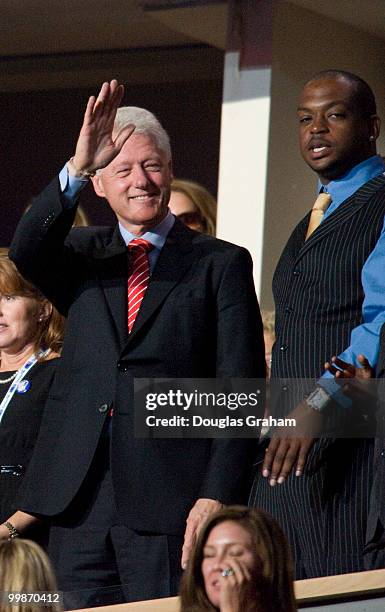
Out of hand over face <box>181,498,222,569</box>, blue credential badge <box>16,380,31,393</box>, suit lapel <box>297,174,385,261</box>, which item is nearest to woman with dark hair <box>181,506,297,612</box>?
hand over face <box>181,498,222,569</box>

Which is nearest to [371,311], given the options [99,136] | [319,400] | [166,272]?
[319,400]

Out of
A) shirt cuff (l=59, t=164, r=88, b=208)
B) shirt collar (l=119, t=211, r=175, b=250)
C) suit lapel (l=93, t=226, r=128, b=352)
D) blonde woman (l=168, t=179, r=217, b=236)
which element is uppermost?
blonde woman (l=168, t=179, r=217, b=236)

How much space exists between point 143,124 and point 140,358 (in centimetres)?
56

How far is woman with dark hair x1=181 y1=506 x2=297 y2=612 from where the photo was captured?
8.13 feet

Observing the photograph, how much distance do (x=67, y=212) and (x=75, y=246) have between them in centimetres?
16

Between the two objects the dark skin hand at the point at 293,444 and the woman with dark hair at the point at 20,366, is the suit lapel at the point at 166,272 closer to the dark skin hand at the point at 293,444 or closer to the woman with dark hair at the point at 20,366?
the dark skin hand at the point at 293,444

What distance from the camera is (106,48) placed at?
764 cm

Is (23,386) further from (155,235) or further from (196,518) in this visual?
(196,518)

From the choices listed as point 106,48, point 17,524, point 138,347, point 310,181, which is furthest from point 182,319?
point 106,48

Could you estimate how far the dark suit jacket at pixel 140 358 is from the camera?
10.1 feet

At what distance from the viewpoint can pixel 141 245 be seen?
3.23 meters

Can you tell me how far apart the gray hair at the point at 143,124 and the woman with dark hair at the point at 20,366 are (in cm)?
64

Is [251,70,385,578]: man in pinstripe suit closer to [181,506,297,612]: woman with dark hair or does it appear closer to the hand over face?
the hand over face

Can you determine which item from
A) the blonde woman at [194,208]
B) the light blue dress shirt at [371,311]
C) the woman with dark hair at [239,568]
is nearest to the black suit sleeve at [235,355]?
the light blue dress shirt at [371,311]
